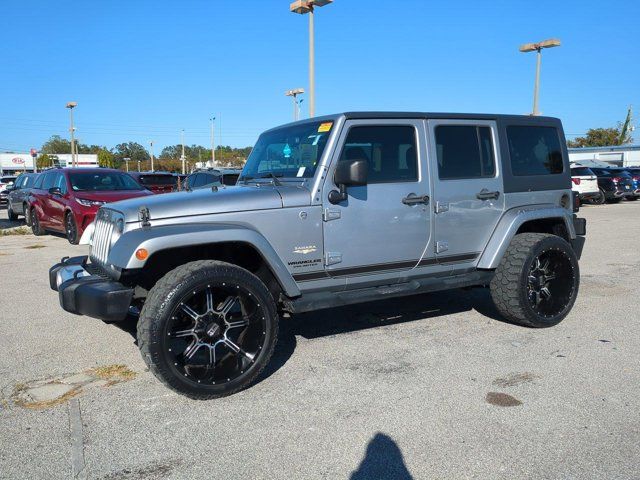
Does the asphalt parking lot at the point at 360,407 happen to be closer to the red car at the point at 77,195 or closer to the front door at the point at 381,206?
the front door at the point at 381,206

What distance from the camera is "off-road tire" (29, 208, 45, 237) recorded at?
1337cm

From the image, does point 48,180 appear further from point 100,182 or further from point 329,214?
point 329,214

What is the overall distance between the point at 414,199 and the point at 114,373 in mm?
2763

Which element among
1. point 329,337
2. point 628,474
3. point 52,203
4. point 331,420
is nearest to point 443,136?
point 329,337

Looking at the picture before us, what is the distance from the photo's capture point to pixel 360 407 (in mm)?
3668

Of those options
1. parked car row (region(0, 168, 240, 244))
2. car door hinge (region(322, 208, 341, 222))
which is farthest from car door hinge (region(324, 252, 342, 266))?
parked car row (region(0, 168, 240, 244))

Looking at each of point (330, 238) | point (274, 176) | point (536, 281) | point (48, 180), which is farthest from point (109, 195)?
point (536, 281)

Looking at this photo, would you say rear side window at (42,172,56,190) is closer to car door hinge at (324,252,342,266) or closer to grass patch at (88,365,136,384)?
grass patch at (88,365,136,384)

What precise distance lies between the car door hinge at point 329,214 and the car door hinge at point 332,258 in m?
0.27

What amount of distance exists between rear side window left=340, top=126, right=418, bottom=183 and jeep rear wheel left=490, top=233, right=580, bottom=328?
131 cm

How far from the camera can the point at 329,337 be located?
16.9 feet

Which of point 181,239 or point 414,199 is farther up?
point 414,199

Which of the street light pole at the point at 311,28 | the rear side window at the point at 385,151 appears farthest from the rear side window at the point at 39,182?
the rear side window at the point at 385,151

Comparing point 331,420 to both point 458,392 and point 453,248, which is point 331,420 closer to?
point 458,392
